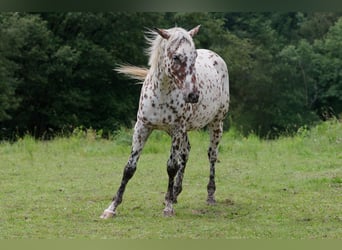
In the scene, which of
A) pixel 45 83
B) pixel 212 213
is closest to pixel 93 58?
pixel 45 83

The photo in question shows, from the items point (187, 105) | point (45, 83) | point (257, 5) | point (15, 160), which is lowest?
point (45, 83)

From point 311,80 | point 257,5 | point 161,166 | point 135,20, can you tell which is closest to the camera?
point 257,5

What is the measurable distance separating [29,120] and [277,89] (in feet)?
50.8

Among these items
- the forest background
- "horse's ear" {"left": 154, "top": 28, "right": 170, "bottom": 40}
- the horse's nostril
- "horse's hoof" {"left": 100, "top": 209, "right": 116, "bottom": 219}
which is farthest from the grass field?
the forest background

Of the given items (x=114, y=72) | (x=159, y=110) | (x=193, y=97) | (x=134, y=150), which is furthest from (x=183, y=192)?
(x=114, y=72)

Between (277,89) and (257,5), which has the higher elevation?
(257,5)

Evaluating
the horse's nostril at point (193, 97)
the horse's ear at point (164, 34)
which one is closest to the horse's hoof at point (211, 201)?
the horse's nostril at point (193, 97)

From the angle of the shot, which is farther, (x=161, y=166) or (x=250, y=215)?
(x=161, y=166)

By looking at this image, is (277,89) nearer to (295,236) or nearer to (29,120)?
(29,120)

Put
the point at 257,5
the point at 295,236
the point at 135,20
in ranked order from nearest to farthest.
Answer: the point at 257,5 → the point at 295,236 → the point at 135,20

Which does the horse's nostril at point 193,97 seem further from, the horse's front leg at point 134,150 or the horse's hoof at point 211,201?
the horse's hoof at point 211,201

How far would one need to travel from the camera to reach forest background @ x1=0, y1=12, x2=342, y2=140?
28.0 meters

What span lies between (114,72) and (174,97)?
2576 cm

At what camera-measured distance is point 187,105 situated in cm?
493
